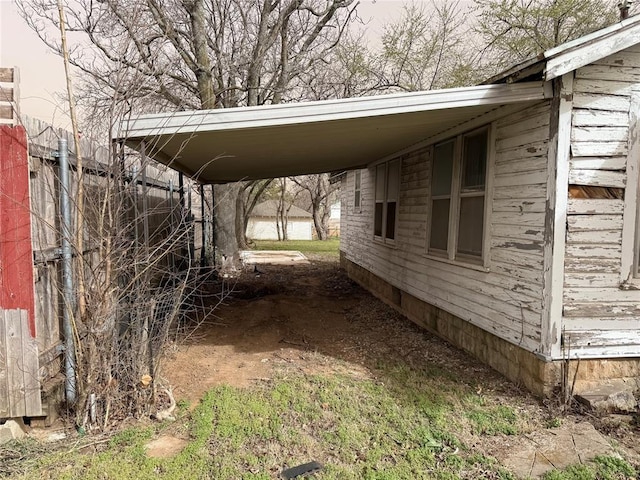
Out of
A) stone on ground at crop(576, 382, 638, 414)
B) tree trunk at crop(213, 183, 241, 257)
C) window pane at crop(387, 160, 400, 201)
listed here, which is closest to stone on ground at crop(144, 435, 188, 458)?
stone on ground at crop(576, 382, 638, 414)

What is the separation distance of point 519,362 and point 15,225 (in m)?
4.63

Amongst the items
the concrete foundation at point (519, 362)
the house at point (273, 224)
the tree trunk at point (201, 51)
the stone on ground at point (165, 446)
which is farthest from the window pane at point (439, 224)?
the house at point (273, 224)

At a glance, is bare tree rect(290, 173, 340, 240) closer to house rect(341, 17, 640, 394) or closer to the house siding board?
house rect(341, 17, 640, 394)

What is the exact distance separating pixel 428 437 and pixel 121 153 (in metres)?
3.42

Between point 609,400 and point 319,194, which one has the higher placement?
point 319,194

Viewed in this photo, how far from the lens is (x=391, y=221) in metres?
7.96

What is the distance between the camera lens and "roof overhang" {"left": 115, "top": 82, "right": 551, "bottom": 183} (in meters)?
3.66

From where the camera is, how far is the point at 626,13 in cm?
412

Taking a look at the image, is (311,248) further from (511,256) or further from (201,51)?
(511,256)

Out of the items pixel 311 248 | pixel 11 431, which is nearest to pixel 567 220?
pixel 11 431

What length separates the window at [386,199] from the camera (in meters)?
7.71

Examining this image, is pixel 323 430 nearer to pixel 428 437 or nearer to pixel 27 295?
pixel 428 437

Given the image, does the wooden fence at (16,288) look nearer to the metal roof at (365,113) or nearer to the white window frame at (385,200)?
the metal roof at (365,113)

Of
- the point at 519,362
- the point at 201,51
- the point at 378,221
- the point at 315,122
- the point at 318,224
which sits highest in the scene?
the point at 201,51
